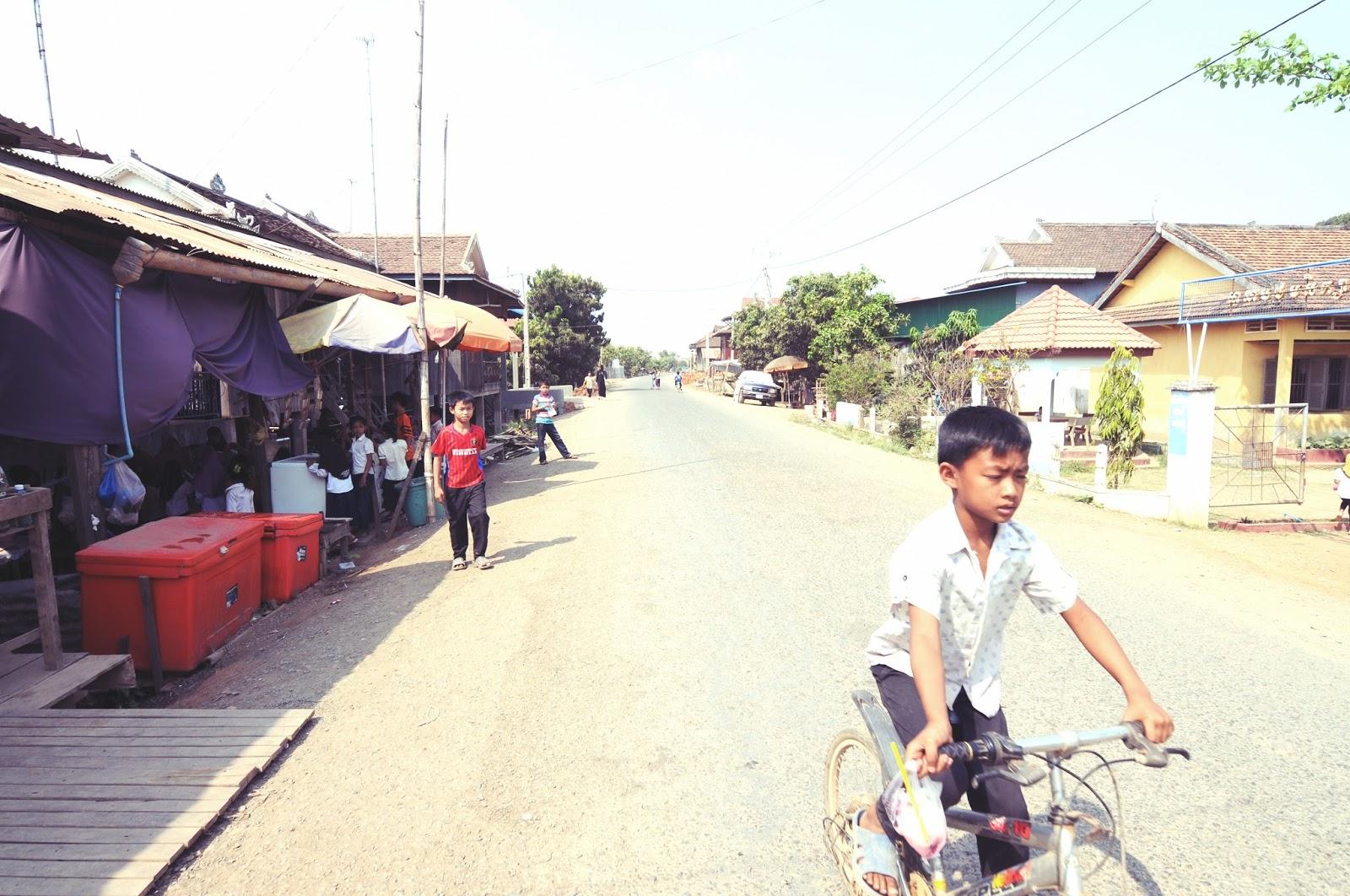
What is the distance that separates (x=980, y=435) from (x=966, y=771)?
1005 mm

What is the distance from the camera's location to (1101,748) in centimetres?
411

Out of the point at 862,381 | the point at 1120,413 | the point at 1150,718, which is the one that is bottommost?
the point at 1150,718

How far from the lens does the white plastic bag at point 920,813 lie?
6.70 feet

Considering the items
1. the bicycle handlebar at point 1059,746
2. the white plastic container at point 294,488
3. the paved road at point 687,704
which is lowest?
the paved road at point 687,704

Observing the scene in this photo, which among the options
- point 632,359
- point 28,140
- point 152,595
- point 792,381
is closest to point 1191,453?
point 152,595

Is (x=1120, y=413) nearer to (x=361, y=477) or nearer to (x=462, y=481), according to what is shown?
(x=462, y=481)

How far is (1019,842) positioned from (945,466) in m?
1.05

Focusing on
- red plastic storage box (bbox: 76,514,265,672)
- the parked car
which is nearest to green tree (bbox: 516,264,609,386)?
the parked car

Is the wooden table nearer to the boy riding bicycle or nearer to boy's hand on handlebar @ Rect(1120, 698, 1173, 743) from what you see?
the boy riding bicycle

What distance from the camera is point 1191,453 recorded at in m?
9.59

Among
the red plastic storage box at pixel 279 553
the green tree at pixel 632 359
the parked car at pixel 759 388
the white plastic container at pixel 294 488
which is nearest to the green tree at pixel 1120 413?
the white plastic container at pixel 294 488

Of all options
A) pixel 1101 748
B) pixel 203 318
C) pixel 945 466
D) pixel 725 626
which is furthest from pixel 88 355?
pixel 1101 748

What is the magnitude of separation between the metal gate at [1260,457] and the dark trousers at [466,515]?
889cm

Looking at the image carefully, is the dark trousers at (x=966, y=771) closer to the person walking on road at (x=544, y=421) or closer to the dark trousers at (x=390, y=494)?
the dark trousers at (x=390, y=494)
